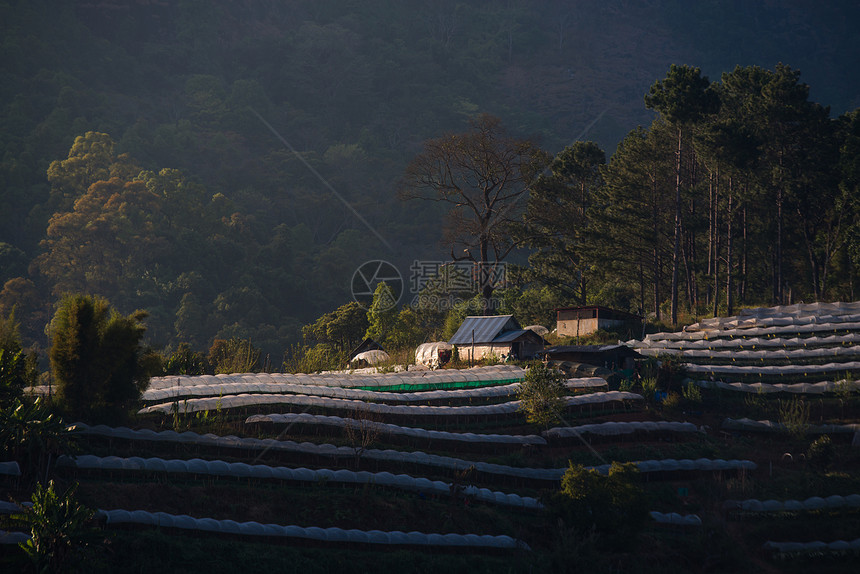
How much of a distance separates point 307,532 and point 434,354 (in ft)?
99.3

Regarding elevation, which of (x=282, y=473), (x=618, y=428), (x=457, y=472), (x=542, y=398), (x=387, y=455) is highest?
(x=542, y=398)

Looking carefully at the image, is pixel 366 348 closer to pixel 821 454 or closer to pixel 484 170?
pixel 484 170

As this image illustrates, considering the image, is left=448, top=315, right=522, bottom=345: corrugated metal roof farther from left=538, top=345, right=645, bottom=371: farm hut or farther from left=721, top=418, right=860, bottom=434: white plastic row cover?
left=721, top=418, right=860, bottom=434: white plastic row cover

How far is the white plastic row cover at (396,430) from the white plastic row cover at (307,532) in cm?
685

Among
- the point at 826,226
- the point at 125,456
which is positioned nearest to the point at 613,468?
the point at 125,456

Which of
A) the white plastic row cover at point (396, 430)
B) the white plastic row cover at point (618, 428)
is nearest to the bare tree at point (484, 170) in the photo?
the white plastic row cover at point (618, 428)

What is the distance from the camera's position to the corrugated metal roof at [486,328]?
1960 inches

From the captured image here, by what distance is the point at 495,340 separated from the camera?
48688 millimetres

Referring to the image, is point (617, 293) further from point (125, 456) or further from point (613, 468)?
point (125, 456)

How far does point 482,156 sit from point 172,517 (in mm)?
43990

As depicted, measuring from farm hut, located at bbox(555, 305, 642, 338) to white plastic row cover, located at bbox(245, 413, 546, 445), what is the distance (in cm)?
2124

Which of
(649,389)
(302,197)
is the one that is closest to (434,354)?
(649,389)

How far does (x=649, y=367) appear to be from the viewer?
136 ft

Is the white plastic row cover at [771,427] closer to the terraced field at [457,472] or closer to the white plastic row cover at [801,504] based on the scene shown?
the terraced field at [457,472]
